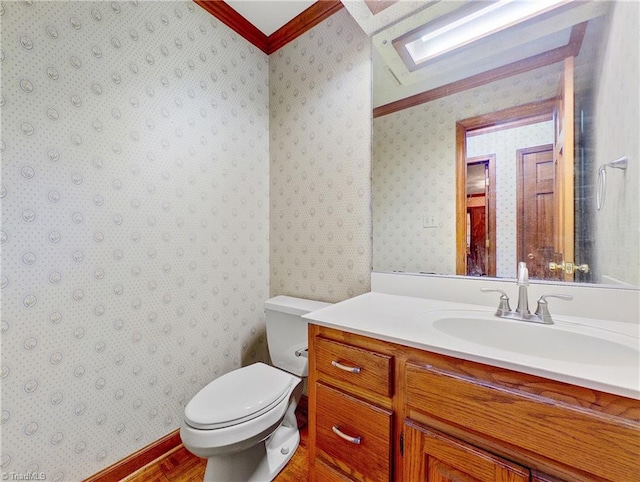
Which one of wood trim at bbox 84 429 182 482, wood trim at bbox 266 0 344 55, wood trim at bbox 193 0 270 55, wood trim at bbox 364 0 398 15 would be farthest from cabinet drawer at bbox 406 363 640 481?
wood trim at bbox 193 0 270 55

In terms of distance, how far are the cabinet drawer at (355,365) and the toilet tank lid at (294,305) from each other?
50 cm

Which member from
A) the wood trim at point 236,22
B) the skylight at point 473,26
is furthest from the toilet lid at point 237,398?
the wood trim at point 236,22

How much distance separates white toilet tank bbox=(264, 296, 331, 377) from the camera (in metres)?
1.49

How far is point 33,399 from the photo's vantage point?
3.31 ft

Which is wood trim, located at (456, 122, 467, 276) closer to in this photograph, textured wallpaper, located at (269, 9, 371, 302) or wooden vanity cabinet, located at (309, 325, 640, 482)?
textured wallpaper, located at (269, 9, 371, 302)

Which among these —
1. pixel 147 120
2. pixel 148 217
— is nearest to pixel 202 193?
pixel 148 217

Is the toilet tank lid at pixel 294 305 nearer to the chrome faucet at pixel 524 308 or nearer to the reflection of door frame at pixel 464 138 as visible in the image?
the reflection of door frame at pixel 464 138

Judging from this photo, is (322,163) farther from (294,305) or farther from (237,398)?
(237,398)

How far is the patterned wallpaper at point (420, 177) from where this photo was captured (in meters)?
1.19

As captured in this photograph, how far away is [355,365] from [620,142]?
110cm

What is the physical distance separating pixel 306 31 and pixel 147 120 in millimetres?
1057

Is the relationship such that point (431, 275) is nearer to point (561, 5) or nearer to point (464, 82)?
point (464, 82)

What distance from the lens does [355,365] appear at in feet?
2.81

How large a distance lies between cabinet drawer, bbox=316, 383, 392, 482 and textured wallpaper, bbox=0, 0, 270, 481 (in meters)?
0.89
